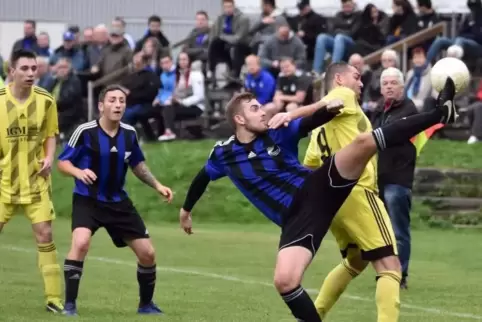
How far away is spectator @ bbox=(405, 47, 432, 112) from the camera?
22.3 metres

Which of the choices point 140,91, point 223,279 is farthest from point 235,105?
point 140,91

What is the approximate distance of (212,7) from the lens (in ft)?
114

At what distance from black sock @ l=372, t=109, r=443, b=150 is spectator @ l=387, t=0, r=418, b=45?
16.5m

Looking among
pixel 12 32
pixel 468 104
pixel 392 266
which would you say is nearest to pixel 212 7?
pixel 12 32

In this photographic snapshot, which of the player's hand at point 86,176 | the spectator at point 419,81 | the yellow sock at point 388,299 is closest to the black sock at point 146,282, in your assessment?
the player's hand at point 86,176

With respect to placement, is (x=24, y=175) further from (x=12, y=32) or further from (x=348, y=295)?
(x=12, y=32)

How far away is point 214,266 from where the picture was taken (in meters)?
15.4

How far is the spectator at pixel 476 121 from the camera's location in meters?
22.3

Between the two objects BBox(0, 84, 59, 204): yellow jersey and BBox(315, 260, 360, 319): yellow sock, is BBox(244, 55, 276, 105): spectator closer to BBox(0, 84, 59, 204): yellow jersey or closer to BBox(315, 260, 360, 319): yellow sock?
BBox(0, 84, 59, 204): yellow jersey

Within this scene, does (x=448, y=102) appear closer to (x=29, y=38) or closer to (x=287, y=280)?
(x=287, y=280)

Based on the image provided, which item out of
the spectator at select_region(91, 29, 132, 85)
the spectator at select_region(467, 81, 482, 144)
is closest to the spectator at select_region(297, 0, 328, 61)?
the spectator at select_region(91, 29, 132, 85)

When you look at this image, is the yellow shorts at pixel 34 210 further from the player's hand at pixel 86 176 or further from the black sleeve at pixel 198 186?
the black sleeve at pixel 198 186

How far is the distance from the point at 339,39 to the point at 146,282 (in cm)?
1346

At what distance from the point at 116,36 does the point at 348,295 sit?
49.0 feet
